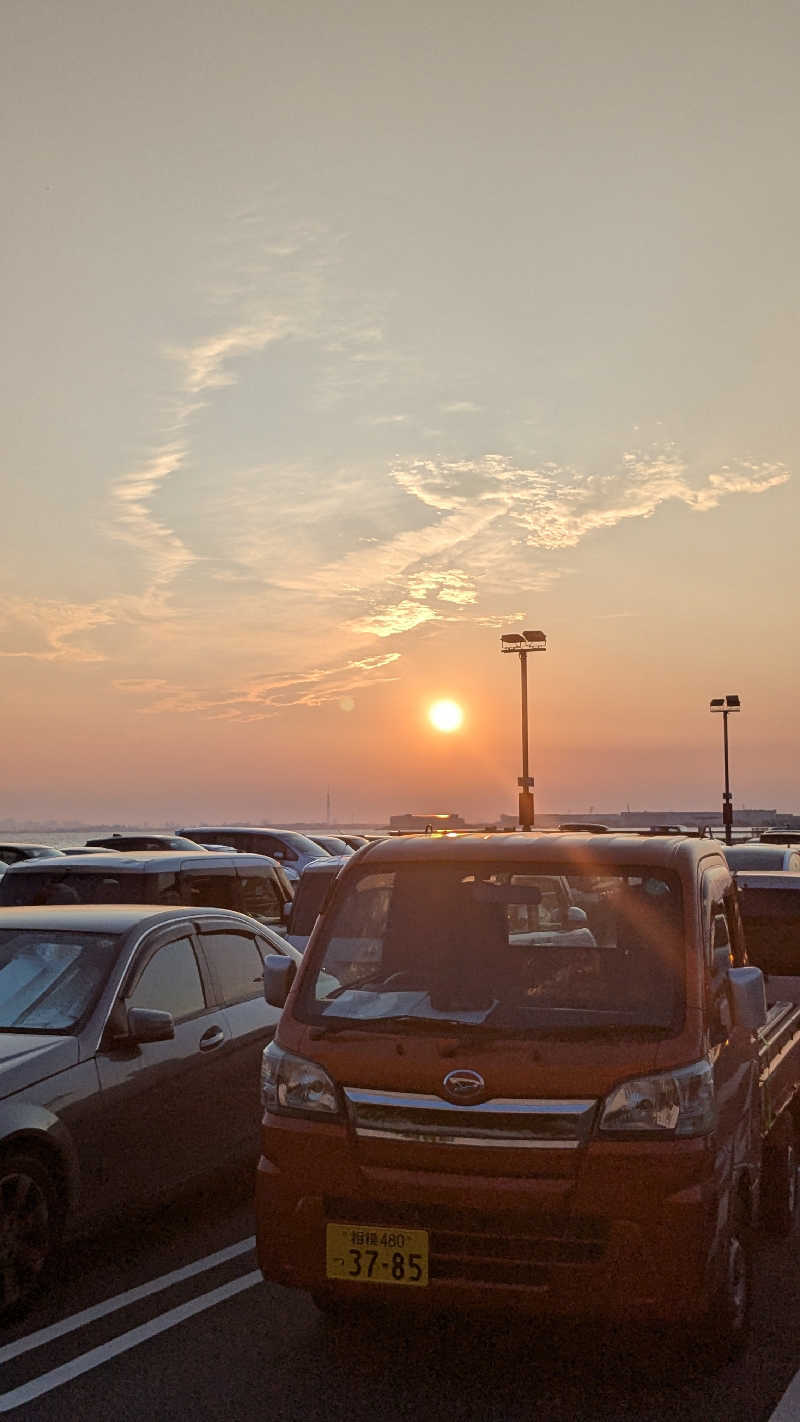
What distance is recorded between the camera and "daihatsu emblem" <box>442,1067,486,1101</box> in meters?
4.69

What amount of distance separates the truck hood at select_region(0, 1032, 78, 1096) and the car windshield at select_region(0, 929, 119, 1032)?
135mm

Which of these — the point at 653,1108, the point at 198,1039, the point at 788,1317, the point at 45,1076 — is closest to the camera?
the point at 653,1108

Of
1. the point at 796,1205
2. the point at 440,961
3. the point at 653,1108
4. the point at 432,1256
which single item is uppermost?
the point at 440,961

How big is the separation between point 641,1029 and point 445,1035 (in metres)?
0.66

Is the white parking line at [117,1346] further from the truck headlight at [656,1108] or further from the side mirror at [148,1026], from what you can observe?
the truck headlight at [656,1108]

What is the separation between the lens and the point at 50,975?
6801 millimetres

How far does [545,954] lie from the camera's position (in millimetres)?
5570

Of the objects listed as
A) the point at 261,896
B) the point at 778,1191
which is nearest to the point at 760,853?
the point at 261,896

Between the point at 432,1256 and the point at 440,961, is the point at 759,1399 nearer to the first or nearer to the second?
the point at 432,1256

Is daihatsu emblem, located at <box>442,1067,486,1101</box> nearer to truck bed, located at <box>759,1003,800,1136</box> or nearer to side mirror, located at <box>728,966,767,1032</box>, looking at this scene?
side mirror, located at <box>728,966,767,1032</box>

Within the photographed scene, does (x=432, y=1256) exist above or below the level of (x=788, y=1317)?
above

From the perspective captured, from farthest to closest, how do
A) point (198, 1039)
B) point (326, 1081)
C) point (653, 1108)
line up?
point (198, 1039) → point (326, 1081) → point (653, 1108)

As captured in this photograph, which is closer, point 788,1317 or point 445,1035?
point 445,1035

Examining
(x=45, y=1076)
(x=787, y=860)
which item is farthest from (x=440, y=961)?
(x=787, y=860)
